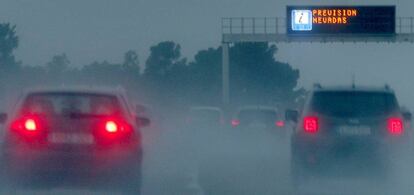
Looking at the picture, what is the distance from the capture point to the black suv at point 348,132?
18359mm

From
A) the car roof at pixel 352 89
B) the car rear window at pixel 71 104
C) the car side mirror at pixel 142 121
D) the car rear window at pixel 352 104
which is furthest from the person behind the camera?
the car roof at pixel 352 89

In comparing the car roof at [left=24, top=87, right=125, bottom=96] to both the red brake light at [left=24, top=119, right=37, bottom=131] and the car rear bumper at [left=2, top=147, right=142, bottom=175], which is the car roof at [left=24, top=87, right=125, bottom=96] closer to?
the red brake light at [left=24, top=119, right=37, bottom=131]

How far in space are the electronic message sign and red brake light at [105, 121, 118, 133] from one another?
35.9 meters

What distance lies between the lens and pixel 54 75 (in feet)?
270

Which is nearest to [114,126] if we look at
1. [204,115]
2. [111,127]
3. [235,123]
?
[111,127]

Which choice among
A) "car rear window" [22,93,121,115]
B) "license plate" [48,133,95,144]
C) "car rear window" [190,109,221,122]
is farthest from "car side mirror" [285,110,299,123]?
"car rear window" [190,109,221,122]

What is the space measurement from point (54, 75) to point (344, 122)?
65213 millimetres

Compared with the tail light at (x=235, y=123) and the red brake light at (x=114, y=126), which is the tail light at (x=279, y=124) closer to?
the tail light at (x=235, y=123)

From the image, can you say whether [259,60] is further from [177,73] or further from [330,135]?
[330,135]

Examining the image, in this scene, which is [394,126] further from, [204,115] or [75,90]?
[204,115]

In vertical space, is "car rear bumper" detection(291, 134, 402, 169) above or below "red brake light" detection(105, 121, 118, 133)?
below

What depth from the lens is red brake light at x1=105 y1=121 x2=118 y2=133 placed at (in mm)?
15719

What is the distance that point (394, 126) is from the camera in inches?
729

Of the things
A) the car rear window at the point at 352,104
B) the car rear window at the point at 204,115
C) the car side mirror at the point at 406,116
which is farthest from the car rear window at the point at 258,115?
the car rear window at the point at 352,104
